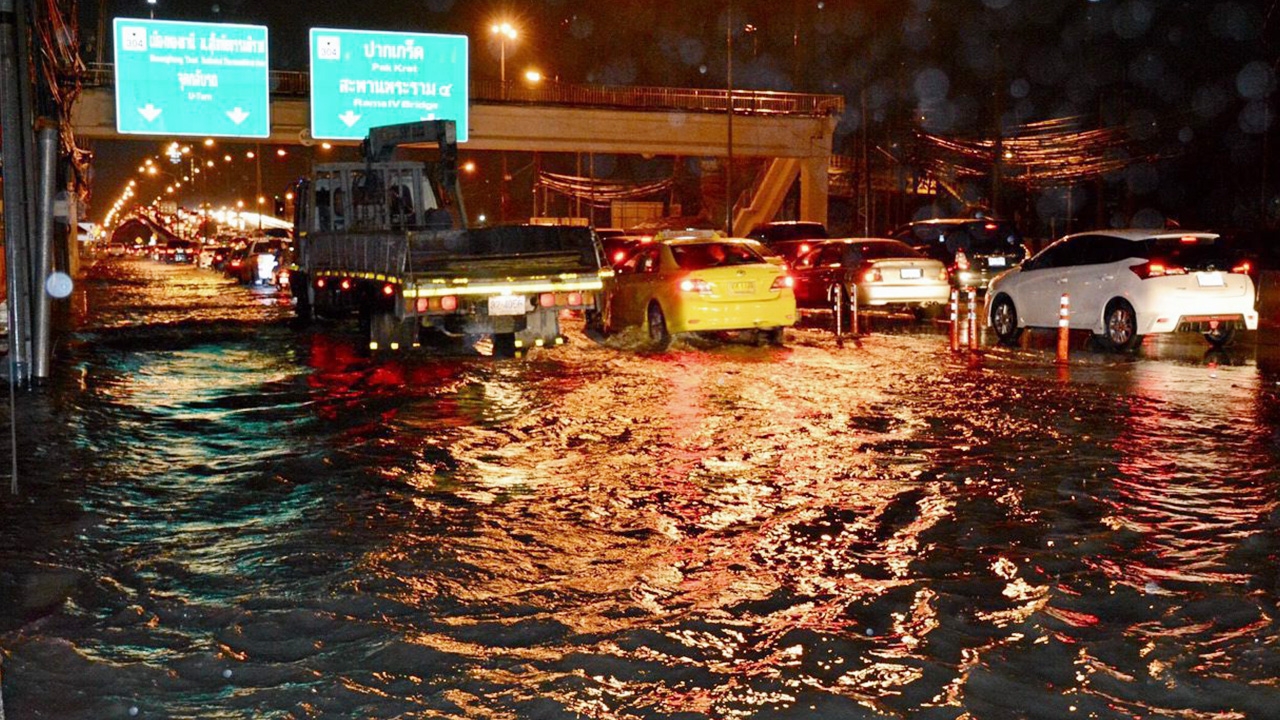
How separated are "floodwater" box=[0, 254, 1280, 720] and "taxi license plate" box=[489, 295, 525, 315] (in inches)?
142

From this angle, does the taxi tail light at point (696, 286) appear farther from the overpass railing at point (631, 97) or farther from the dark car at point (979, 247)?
the overpass railing at point (631, 97)

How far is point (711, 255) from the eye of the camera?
19.6 m

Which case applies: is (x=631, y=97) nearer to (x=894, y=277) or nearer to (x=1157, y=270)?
(x=894, y=277)

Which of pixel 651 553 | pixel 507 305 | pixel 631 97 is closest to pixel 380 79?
pixel 631 97

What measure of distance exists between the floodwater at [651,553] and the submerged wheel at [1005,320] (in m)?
5.41

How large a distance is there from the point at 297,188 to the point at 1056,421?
16918mm

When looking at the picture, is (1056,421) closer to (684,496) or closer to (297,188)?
(684,496)

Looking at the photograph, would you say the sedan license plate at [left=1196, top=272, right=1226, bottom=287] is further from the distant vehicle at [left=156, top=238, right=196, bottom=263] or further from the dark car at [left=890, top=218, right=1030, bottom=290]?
the distant vehicle at [left=156, top=238, right=196, bottom=263]

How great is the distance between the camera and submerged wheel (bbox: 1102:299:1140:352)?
17578 millimetres

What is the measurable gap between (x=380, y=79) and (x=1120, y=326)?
23289mm

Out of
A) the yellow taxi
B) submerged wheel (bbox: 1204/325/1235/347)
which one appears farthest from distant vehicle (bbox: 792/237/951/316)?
submerged wheel (bbox: 1204/325/1235/347)

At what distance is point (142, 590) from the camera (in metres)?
6.66

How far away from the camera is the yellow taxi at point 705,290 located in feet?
61.3

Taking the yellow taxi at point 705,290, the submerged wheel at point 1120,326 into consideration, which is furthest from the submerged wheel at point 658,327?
the submerged wheel at point 1120,326
